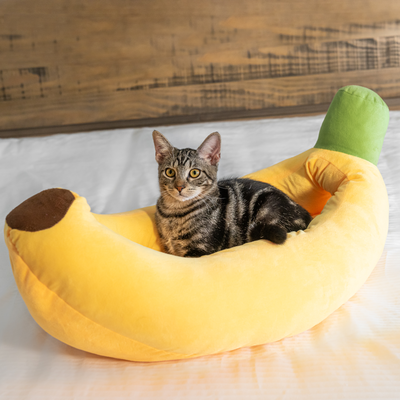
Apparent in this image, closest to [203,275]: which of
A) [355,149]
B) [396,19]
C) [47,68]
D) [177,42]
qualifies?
[355,149]

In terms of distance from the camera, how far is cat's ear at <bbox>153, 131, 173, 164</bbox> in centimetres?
122

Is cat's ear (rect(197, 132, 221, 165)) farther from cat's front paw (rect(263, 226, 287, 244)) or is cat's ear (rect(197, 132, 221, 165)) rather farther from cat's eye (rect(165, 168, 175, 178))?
cat's front paw (rect(263, 226, 287, 244))

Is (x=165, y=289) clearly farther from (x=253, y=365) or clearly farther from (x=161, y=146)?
(x=161, y=146)

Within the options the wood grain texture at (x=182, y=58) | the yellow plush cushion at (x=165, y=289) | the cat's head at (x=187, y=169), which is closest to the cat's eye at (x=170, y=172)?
the cat's head at (x=187, y=169)

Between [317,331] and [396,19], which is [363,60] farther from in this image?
[317,331]

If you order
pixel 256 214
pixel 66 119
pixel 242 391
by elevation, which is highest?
pixel 66 119

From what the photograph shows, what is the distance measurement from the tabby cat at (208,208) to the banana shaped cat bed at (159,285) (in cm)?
21

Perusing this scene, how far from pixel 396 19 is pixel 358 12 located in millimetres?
239

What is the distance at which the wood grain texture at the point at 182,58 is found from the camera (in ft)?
7.32

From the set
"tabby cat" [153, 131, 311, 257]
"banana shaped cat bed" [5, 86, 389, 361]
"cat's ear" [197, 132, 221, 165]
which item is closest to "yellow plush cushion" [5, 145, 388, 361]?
"banana shaped cat bed" [5, 86, 389, 361]

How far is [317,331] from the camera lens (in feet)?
2.87

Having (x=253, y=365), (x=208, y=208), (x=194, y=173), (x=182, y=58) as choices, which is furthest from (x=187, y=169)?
(x=182, y=58)

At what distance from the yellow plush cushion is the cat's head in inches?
13.9

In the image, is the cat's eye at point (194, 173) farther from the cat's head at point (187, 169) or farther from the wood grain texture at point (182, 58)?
the wood grain texture at point (182, 58)
